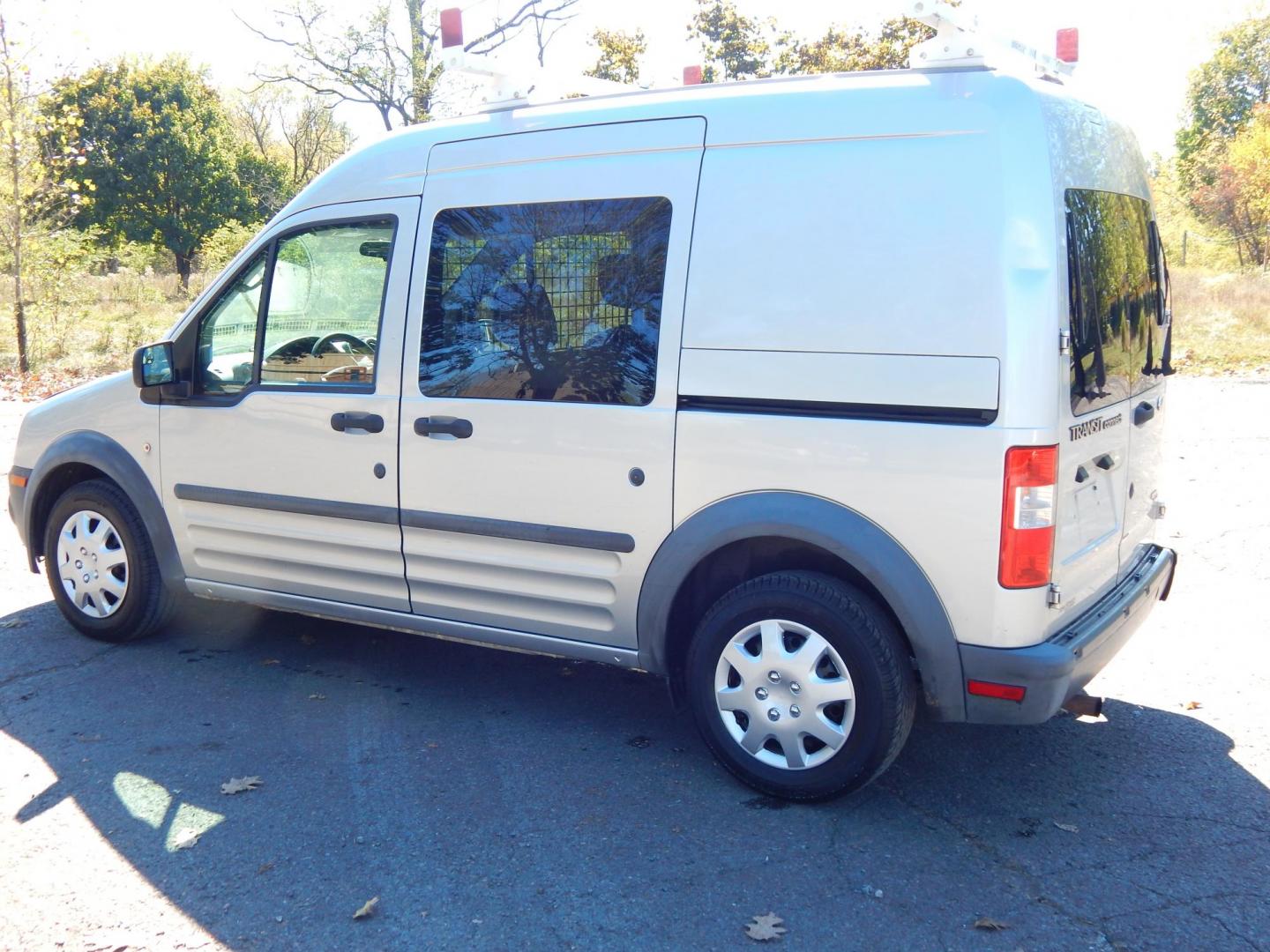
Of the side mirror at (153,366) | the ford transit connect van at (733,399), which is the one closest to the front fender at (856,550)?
the ford transit connect van at (733,399)

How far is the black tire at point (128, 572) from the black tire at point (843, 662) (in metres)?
2.90

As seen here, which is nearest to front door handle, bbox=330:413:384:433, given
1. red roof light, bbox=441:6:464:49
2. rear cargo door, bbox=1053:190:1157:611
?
red roof light, bbox=441:6:464:49

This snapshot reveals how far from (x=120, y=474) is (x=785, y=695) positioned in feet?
11.0

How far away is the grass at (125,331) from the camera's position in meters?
15.6

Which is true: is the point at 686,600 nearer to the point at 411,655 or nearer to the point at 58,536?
the point at 411,655

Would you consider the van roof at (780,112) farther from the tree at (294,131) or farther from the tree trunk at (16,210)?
the tree at (294,131)

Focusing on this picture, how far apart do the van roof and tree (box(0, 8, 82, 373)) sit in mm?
14734

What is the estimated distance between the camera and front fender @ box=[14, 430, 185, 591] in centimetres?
539

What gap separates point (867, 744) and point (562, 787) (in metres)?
1.10

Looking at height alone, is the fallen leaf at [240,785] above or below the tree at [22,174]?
below

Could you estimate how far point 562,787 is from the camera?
413 centimetres

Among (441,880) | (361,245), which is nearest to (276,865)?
(441,880)

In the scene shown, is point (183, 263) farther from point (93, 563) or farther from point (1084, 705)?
point (1084, 705)

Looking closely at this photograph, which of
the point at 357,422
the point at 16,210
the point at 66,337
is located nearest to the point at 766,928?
the point at 357,422
